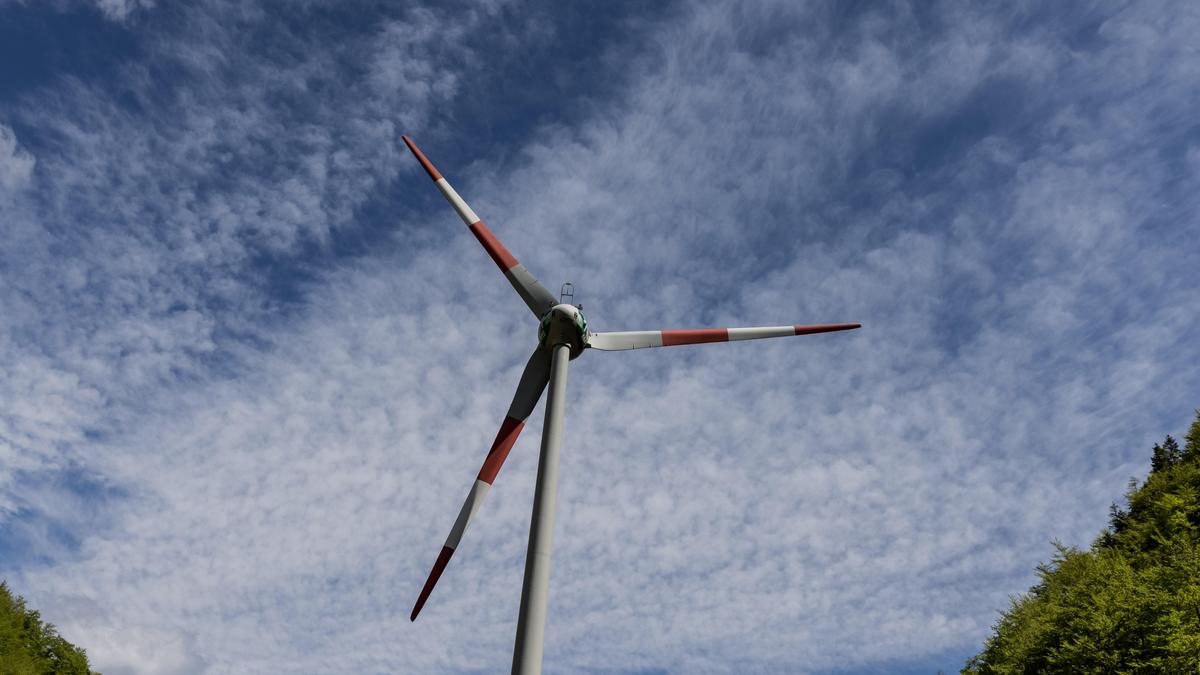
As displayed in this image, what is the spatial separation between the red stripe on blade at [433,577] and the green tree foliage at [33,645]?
90554mm

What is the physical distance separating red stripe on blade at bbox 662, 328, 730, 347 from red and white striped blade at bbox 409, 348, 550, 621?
254 inches

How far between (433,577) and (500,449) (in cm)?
640

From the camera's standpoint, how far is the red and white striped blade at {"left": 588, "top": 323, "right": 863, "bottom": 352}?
37856 millimetres

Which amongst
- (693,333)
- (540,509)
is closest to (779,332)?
(693,333)

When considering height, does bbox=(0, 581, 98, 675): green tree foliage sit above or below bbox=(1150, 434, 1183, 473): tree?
below

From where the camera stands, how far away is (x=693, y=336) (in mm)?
38312

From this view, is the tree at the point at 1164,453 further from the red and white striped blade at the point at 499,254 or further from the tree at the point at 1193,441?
the red and white striped blade at the point at 499,254

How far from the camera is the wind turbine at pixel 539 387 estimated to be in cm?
2541

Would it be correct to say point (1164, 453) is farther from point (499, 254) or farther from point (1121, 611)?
point (499, 254)

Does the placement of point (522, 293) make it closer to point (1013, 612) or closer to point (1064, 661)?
point (1064, 661)

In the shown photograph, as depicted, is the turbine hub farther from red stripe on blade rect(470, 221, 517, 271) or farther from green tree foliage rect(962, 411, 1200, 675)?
green tree foliage rect(962, 411, 1200, 675)

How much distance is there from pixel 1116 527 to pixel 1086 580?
142 ft

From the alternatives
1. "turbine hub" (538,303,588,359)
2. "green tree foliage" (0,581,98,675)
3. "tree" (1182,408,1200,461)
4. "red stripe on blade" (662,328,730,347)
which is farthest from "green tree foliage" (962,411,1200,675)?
"green tree foliage" (0,581,98,675)

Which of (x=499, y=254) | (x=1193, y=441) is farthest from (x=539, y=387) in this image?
(x=1193, y=441)
